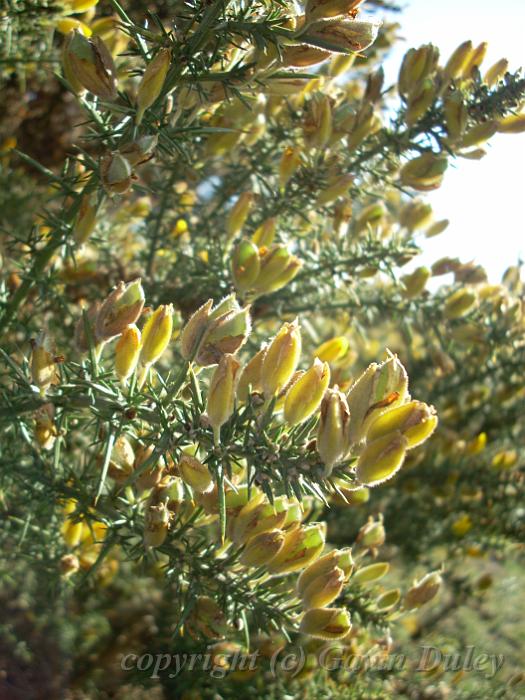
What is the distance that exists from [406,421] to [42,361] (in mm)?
349

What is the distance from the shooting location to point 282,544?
62cm

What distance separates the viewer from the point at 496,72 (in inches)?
35.3

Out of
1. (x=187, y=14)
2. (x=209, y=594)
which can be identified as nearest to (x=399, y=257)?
(x=187, y=14)

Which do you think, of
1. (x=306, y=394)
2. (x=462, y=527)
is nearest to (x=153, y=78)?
(x=306, y=394)

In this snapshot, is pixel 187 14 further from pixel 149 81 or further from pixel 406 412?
pixel 406 412

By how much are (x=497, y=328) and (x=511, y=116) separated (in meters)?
0.39

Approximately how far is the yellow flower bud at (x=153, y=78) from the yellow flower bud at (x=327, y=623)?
0.54 m

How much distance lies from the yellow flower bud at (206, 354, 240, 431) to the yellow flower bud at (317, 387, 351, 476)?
0.25 feet

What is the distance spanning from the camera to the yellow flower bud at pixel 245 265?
2.66ft

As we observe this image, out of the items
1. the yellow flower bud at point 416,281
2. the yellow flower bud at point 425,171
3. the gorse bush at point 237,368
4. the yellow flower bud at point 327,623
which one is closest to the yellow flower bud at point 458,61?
the gorse bush at point 237,368

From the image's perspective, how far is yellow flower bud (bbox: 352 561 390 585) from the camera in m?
0.81

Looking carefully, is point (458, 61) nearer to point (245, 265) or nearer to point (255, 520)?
point (245, 265)

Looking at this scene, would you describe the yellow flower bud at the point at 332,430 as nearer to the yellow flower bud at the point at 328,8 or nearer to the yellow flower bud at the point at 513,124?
the yellow flower bud at the point at 328,8

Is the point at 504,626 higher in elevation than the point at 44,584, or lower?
lower
